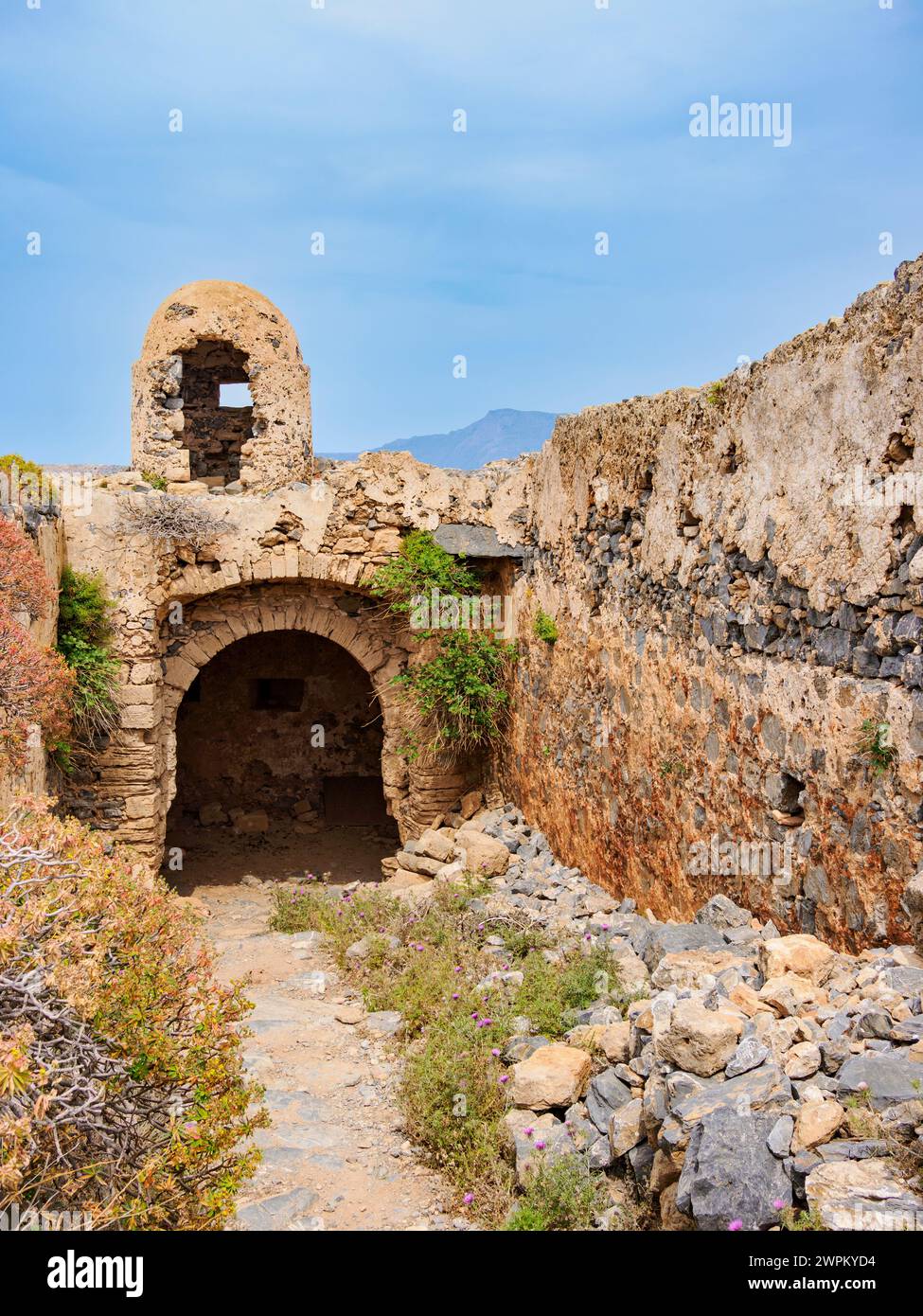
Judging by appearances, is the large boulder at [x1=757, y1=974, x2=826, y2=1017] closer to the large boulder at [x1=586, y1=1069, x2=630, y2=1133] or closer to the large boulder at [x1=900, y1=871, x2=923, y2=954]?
the large boulder at [x1=900, y1=871, x2=923, y2=954]

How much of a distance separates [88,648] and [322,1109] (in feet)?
14.6

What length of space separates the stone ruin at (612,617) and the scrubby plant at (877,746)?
2cm

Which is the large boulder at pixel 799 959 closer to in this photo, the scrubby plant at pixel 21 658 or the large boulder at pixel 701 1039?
the large boulder at pixel 701 1039

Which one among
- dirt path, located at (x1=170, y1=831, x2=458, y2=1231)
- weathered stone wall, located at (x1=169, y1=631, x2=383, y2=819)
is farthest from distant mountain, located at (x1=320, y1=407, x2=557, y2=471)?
dirt path, located at (x1=170, y1=831, x2=458, y2=1231)

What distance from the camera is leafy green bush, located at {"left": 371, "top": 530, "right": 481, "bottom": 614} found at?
8633 mm

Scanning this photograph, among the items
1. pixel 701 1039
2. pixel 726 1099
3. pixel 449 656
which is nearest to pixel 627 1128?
pixel 701 1039

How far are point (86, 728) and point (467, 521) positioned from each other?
360 centimetres

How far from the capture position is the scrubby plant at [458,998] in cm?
425

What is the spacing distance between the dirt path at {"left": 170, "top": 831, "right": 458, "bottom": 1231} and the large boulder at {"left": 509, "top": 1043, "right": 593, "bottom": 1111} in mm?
489

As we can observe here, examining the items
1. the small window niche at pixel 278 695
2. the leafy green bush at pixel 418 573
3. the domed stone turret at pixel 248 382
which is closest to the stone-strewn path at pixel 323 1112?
the leafy green bush at pixel 418 573

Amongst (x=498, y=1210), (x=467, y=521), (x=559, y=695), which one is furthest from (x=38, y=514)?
A: (x=498, y=1210)

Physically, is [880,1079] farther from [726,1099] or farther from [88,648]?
[88,648]

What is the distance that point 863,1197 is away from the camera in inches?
101

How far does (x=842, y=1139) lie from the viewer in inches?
111
